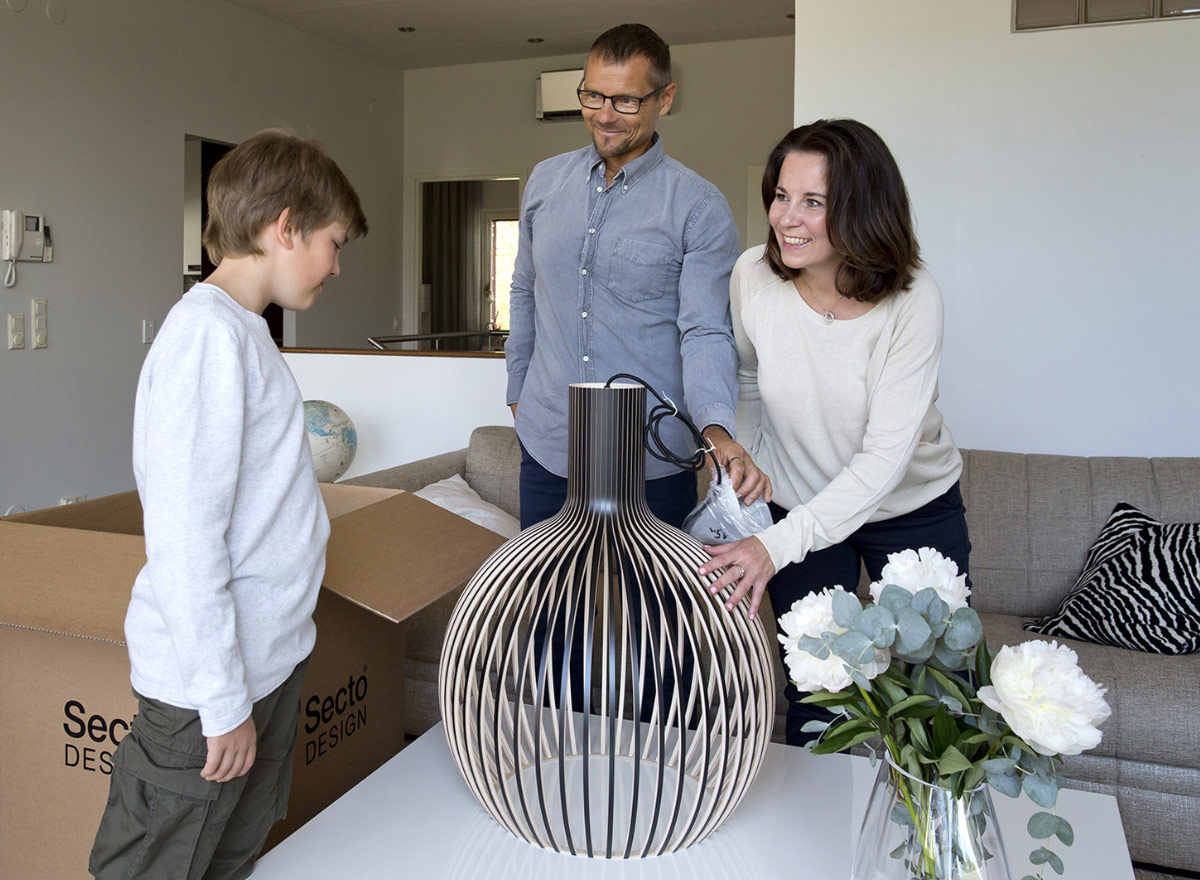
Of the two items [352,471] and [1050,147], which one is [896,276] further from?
[352,471]

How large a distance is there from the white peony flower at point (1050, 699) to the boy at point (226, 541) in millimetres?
738

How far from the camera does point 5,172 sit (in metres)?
4.00

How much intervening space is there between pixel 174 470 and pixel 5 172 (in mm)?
3753

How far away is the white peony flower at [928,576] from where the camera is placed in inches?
32.3

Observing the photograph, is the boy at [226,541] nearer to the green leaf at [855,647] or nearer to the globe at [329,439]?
the green leaf at [855,647]

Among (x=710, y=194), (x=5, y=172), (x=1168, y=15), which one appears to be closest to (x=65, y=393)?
(x=5, y=172)

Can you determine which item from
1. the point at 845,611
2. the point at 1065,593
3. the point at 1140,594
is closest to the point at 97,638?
Answer: the point at 845,611

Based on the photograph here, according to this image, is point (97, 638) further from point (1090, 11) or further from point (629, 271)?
point (1090, 11)

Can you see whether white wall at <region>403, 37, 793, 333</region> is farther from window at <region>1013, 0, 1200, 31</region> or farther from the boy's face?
the boy's face

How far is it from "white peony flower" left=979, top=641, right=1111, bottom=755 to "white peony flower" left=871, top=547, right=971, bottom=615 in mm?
101

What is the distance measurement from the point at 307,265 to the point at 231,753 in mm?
561

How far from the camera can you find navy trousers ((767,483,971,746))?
1543mm

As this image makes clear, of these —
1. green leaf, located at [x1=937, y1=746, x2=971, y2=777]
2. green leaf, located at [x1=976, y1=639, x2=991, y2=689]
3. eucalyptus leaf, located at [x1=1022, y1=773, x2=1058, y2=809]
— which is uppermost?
green leaf, located at [x1=976, y1=639, x2=991, y2=689]

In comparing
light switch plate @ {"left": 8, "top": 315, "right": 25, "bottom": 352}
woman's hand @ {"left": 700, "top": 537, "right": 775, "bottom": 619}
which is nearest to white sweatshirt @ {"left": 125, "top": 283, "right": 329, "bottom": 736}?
woman's hand @ {"left": 700, "top": 537, "right": 775, "bottom": 619}
